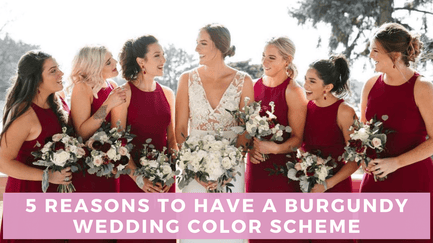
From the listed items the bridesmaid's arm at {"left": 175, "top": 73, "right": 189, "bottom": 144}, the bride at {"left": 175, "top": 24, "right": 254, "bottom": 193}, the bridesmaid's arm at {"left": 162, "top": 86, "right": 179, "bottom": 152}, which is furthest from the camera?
the bridesmaid's arm at {"left": 162, "top": 86, "right": 179, "bottom": 152}

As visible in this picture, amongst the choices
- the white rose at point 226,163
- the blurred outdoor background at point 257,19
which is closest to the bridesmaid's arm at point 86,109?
the white rose at point 226,163

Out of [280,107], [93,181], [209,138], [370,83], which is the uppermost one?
[370,83]

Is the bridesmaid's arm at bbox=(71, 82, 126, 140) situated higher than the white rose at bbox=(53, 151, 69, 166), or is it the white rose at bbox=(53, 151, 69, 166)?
the bridesmaid's arm at bbox=(71, 82, 126, 140)

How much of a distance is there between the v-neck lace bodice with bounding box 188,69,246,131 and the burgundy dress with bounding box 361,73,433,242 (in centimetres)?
115

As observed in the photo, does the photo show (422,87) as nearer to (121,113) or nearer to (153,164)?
(153,164)

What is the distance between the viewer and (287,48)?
3779mm

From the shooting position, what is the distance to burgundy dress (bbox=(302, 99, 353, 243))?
3.62 m

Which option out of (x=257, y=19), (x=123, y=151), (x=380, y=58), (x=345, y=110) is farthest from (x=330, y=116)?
(x=257, y=19)

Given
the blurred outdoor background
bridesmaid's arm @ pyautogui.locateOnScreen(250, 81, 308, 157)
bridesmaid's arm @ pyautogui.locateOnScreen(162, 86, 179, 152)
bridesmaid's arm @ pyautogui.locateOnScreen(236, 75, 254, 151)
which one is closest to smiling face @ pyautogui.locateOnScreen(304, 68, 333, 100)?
bridesmaid's arm @ pyautogui.locateOnScreen(250, 81, 308, 157)

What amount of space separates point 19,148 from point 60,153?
37cm

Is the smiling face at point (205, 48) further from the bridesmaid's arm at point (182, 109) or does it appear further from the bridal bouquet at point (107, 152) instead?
the bridal bouquet at point (107, 152)

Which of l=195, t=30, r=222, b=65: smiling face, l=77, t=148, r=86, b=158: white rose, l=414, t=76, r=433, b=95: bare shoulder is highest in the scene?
l=195, t=30, r=222, b=65: smiling face

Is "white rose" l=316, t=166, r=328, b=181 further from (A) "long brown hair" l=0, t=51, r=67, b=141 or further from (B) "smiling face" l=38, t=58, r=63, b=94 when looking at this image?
(A) "long brown hair" l=0, t=51, r=67, b=141

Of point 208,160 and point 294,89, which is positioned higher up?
point 294,89
